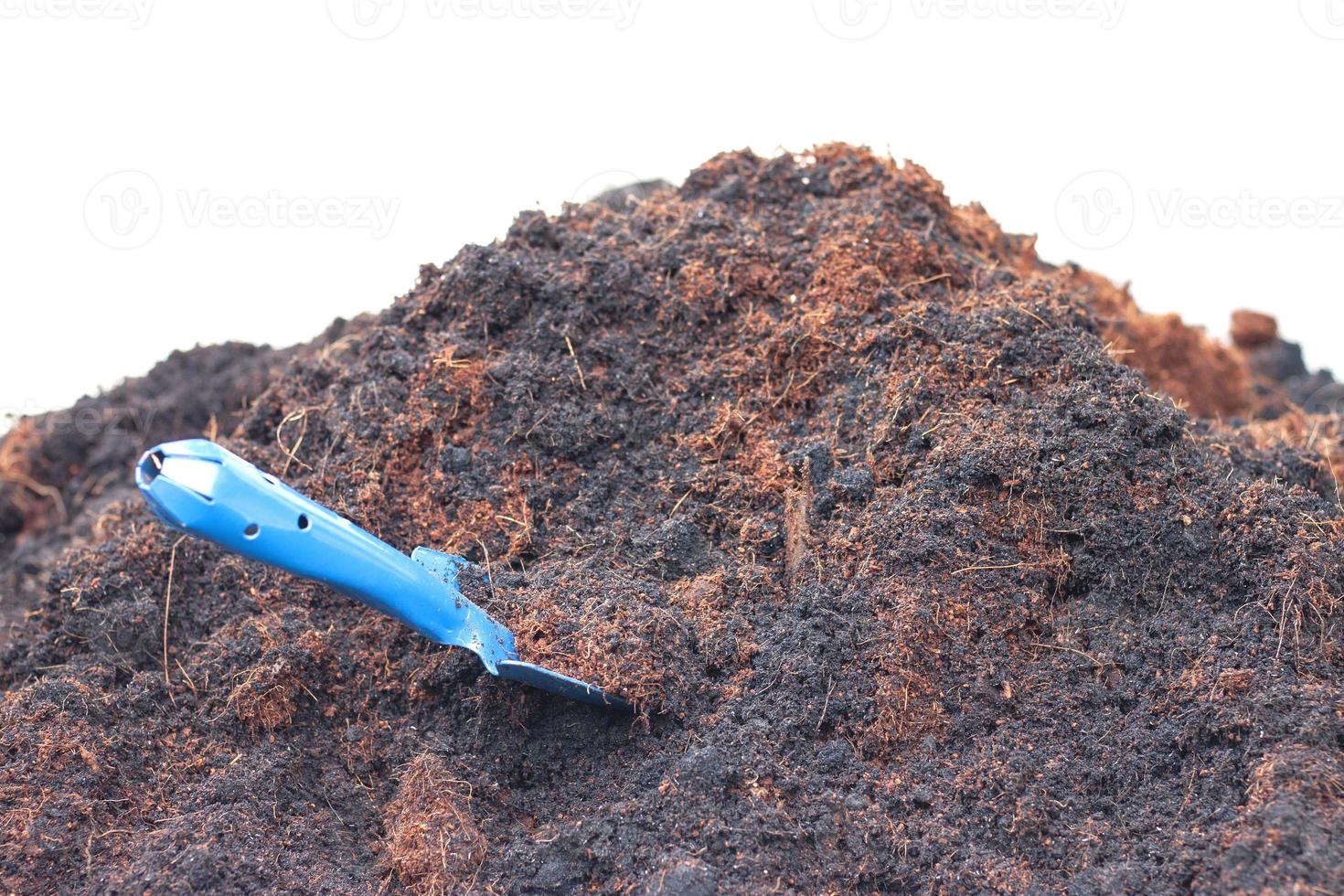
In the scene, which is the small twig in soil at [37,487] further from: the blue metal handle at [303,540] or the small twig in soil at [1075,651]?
the small twig in soil at [1075,651]

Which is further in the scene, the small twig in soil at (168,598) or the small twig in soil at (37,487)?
the small twig in soil at (37,487)

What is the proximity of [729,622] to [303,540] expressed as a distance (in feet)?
2.59

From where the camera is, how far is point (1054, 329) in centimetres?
240

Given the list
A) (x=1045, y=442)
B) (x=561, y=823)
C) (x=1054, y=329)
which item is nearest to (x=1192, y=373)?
(x=1054, y=329)

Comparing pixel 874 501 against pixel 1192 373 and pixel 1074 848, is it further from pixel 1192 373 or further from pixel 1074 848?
pixel 1192 373

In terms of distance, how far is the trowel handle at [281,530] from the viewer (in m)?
1.53

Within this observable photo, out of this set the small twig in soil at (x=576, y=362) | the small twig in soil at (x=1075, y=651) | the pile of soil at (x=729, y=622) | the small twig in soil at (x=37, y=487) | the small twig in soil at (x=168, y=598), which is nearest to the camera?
the pile of soil at (x=729, y=622)

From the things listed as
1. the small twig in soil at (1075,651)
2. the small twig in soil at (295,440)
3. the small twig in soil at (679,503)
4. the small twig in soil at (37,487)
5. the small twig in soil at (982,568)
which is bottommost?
the small twig in soil at (1075,651)

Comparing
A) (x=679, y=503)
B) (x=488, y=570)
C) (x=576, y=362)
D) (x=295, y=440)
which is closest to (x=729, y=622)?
(x=679, y=503)

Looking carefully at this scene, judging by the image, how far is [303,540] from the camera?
5.56 feet

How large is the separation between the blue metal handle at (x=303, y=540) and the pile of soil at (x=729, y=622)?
11 centimetres

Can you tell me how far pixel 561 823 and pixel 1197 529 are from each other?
1.31 m

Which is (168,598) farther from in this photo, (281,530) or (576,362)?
(576,362)

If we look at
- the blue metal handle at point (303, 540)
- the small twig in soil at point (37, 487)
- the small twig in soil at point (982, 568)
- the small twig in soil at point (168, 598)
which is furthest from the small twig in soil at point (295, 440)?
the small twig in soil at point (37, 487)
